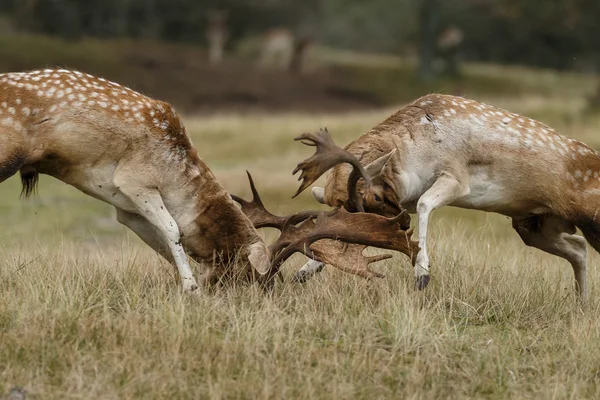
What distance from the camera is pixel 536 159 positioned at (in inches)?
343

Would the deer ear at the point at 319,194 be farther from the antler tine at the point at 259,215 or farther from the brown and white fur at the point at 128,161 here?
the brown and white fur at the point at 128,161

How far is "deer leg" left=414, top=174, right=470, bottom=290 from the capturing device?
26.8ft

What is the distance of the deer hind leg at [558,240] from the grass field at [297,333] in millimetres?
226

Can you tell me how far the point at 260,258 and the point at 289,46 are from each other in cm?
4354

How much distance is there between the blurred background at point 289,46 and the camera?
133 ft

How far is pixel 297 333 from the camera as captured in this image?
291 inches

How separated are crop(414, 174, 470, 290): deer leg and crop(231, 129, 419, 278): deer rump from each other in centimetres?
13

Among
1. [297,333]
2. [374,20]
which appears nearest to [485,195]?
[297,333]

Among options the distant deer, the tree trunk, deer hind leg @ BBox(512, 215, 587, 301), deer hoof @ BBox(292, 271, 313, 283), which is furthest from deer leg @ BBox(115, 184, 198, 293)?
the distant deer

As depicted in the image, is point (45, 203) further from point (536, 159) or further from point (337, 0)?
point (337, 0)

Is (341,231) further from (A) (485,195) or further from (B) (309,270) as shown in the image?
(A) (485,195)

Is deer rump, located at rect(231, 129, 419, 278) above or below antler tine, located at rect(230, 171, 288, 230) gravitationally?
above

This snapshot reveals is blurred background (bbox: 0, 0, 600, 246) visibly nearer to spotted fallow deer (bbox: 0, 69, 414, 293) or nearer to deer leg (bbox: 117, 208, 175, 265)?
deer leg (bbox: 117, 208, 175, 265)

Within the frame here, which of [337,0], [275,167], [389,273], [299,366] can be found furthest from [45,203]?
[337,0]
